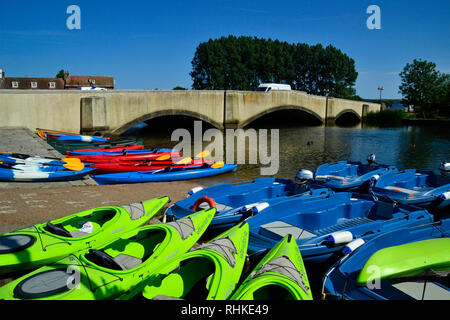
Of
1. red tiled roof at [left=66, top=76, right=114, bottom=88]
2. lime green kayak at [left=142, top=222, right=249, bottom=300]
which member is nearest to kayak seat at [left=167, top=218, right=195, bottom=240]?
lime green kayak at [left=142, top=222, right=249, bottom=300]

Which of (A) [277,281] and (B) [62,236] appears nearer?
(A) [277,281]

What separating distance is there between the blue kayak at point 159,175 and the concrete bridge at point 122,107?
44.1 feet

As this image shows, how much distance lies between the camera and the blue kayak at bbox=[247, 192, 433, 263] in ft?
20.8

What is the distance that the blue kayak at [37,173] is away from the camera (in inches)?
436

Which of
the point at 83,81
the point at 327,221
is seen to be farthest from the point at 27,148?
the point at 83,81

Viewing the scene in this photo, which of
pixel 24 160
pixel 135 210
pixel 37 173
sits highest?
pixel 24 160

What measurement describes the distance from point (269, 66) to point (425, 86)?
27.6 m

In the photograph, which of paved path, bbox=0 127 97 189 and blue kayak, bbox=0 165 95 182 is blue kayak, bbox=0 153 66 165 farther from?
paved path, bbox=0 127 97 189

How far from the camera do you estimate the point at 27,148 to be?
16188 mm

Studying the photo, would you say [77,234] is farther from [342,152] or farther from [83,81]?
[83,81]

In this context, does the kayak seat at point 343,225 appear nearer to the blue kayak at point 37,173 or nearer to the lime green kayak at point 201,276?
the lime green kayak at point 201,276

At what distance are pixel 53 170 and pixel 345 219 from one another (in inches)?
362

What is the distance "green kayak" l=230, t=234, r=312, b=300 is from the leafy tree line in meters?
64.2
